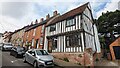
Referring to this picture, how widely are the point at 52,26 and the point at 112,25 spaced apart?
1753cm

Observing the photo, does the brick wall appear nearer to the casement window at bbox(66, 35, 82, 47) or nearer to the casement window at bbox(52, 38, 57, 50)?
the casement window at bbox(66, 35, 82, 47)

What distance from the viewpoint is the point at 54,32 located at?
70.5 feet

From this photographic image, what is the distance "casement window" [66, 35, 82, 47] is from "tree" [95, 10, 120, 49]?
51.6 feet

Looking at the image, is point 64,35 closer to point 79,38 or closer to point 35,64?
point 79,38

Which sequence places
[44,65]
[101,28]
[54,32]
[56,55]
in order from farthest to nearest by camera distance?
1. [101,28]
2. [54,32]
3. [56,55]
4. [44,65]

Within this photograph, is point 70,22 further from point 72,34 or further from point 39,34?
point 39,34

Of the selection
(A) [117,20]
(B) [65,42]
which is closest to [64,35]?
(B) [65,42]

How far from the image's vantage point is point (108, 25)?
3375 cm

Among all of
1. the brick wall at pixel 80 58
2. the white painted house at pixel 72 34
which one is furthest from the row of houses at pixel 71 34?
the brick wall at pixel 80 58

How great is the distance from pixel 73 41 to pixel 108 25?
771 inches

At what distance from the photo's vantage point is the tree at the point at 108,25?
3197 cm

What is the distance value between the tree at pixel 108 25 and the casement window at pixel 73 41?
15723mm

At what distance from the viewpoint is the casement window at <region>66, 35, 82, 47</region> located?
54.9ft

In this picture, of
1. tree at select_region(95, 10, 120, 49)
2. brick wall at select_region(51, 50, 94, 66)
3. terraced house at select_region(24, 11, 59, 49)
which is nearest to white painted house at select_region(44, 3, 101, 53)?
brick wall at select_region(51, 50, 94, 66)
